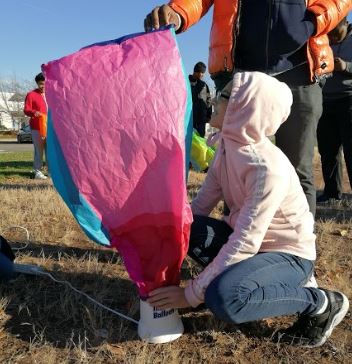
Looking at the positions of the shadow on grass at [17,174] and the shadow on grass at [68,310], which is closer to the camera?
the shadow on grass at [68,310]

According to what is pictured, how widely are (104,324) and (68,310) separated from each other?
0.19 m

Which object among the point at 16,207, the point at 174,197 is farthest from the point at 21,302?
the point at 16,207

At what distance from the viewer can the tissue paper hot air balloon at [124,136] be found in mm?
1520

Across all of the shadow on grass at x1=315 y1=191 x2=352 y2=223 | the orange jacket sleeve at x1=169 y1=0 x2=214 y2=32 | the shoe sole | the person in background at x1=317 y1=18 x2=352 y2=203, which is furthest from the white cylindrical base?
the person in background at x1=317 y1=18 x2=352 y2=203

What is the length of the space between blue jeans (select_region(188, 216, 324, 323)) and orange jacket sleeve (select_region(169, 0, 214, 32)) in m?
1.09

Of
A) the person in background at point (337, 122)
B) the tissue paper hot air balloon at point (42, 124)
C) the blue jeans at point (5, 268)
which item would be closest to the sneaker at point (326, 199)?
the person in background at point (337, 122)

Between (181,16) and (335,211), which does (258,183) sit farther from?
(335,211)

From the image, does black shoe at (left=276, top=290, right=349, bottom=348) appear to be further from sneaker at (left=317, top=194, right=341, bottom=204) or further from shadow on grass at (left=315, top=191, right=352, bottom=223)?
sneaker at (left=317, top=194, right=341, bottom=204)

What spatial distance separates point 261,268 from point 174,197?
0.40 meters

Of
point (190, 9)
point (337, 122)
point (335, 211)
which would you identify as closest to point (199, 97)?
point (337, 122)

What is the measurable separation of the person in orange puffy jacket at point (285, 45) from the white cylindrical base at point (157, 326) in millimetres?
981

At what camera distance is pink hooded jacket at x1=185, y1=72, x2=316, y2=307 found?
5.12ft

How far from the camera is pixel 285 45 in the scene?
2.06 m

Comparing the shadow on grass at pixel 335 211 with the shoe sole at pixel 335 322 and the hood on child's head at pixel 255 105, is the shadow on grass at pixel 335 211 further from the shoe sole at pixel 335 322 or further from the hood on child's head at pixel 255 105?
the hood on child's head at pixel 255 105
